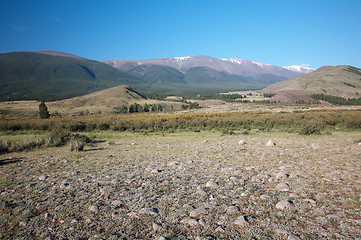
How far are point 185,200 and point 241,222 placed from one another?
4.35ft

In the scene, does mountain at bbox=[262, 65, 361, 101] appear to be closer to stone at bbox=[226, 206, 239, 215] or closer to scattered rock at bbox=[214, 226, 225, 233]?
stone at bbox=[226, 206, 239, 215]

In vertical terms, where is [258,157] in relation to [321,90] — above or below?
below

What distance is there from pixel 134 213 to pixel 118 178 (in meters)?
2.25

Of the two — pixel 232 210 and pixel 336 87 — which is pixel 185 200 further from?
pixel 336 87

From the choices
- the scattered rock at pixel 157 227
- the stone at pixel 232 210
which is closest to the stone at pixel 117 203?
the scattered rock at pixel 157 227

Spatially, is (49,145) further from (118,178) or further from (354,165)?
(354,165)

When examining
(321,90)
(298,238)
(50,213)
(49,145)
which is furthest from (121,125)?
(321,90)

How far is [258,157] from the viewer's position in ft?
26.3

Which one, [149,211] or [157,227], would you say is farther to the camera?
[149,211]

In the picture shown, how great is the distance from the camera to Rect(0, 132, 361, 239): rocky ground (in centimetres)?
322

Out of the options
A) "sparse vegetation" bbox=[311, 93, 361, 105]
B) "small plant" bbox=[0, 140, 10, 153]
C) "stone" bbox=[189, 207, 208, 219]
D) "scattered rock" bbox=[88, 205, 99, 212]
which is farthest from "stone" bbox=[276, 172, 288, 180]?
"sparse vegetation" bbox=[311, 93, 361, 105]

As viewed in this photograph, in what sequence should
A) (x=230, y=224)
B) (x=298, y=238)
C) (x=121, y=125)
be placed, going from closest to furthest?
1. (x=298, y=238)
2. (x=230, y=224)
3. (x=121, y=125)

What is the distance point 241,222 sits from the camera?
3354 millimetres

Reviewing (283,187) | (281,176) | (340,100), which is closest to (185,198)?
(283,187)
